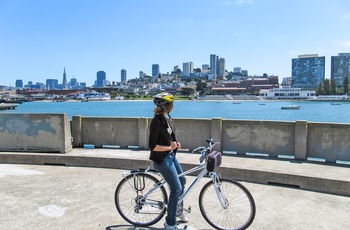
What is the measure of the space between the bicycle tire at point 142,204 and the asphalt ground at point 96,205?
137 millimetres

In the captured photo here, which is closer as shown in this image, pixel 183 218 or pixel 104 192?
pixel 183 218

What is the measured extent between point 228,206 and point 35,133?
24.0ft

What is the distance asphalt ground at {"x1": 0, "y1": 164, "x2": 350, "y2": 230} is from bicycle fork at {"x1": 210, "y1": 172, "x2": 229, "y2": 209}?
53cm

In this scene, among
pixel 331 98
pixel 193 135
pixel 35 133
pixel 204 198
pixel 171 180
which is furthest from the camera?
pixel 331 98

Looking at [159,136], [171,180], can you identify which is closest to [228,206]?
[171,180]

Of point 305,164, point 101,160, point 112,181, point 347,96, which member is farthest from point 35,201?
point 347,96

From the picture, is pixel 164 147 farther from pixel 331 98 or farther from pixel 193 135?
pixel 331 98

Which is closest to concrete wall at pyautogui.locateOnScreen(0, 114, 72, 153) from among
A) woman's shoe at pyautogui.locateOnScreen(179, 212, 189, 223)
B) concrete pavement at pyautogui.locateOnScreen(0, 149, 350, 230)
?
concrete pavement at pyautogui.locateOnScreen(0, 149, 350, 230)

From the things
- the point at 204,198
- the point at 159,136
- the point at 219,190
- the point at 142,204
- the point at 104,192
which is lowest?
the point at 104,192

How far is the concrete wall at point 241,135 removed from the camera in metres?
8.75

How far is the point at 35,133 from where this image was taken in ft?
33.2

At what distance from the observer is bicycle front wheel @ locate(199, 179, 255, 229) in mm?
4688

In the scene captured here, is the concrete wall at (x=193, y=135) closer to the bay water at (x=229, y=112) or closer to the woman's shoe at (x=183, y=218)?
the woman's shoe at (x=183, y=218)

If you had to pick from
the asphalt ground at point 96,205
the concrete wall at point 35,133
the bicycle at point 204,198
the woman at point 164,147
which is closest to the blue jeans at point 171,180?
the woman at point 164,147
